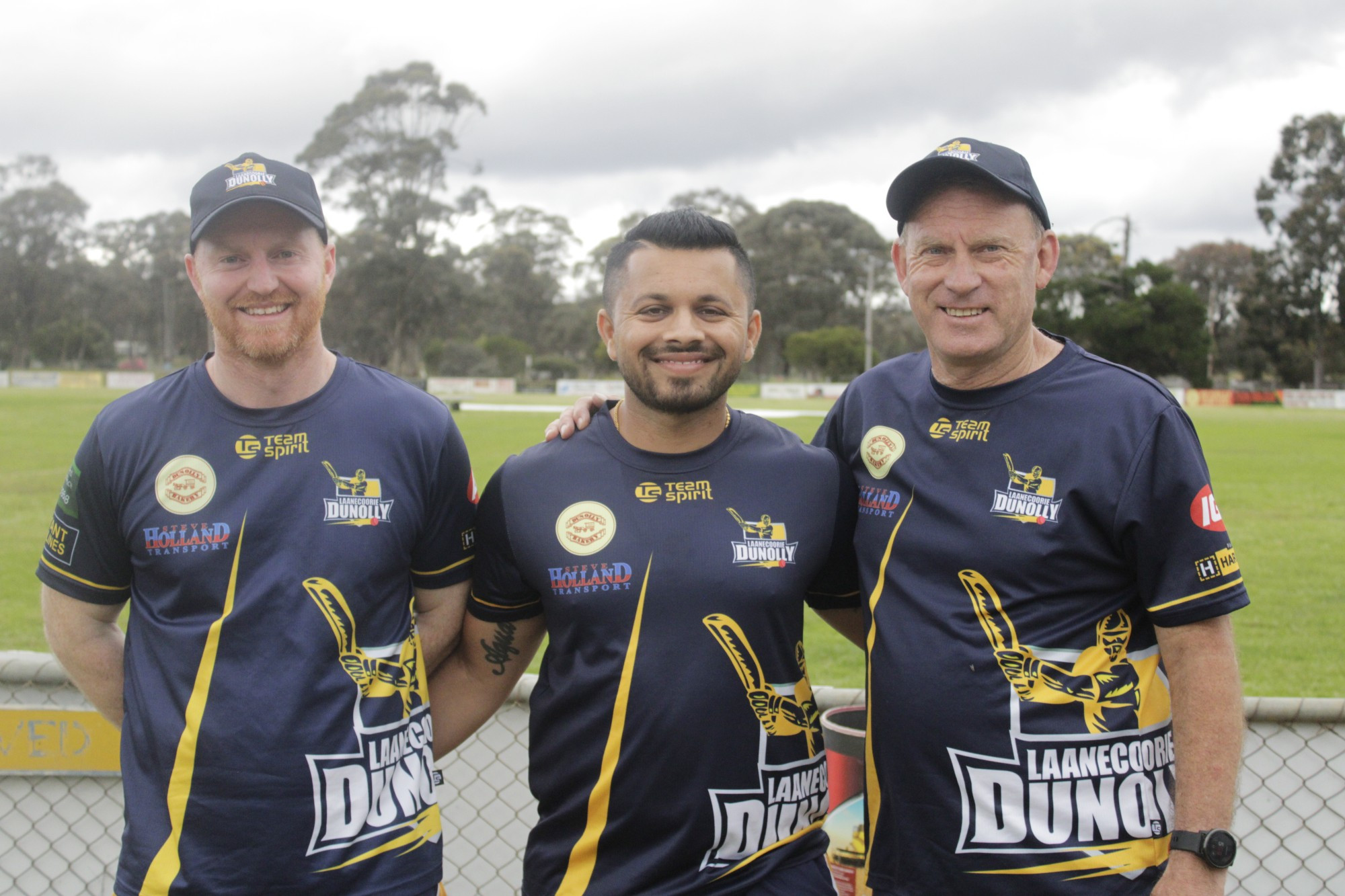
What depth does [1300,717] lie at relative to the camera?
10.0 ft

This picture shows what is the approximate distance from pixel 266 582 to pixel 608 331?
1.12 metres

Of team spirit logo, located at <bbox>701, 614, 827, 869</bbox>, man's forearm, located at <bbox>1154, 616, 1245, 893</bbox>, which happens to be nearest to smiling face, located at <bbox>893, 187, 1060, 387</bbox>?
man's forearm, located at <bbox>1154, 616, 1245, 893</bbox>

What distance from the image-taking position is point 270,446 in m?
2.64

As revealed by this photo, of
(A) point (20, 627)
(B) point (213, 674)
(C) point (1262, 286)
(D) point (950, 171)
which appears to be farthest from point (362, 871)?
(C) point (1262, 286)

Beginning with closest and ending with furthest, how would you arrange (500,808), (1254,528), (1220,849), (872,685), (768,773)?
(1220,849), (768,773), (872,685), (500,808), (1254,528)

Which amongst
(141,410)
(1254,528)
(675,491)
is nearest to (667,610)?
(675,491)

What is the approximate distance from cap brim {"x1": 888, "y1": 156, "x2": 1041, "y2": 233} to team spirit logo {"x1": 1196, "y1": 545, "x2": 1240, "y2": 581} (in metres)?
0.96

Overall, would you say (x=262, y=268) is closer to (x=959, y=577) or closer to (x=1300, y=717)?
(x=959, y=577)

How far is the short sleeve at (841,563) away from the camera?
9.40ft

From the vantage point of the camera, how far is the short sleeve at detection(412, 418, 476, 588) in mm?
2781

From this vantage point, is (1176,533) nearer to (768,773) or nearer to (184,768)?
(768,773)

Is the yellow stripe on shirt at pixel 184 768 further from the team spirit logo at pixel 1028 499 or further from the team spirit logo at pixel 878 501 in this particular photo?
the team spirit logo at pixel 1028 499

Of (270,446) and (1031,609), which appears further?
(270,446)

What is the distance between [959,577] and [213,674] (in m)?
1.83
